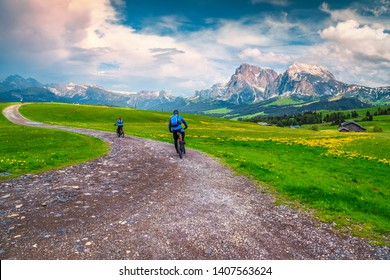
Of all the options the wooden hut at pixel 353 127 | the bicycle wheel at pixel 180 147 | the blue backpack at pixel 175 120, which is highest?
the blue backpack at pixel 175 120

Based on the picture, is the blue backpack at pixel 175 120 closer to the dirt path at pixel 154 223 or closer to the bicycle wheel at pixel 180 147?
the bicycle wheel at pixel 180 147

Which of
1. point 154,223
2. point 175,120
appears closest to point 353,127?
point 175,120

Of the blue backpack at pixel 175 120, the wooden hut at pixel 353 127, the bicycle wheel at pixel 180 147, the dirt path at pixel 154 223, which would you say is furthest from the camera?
the wooden hut at pixel 353 127

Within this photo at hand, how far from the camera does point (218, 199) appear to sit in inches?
507

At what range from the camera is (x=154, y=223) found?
9.66 meters

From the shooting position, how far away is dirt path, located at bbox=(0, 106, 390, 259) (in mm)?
7992

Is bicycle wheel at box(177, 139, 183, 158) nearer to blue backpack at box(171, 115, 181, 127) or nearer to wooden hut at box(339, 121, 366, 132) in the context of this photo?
blue backpack at box(171, 115, 181, 127)

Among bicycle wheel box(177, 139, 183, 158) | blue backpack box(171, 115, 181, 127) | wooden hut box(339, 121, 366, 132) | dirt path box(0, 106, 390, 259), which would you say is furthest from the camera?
wooden hut box(339, 121, 366, 132)

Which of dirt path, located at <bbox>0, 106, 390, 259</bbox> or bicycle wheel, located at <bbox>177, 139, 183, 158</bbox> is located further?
bicycle wheel, located at <bbox>177, 139, 183, 158</bbox>

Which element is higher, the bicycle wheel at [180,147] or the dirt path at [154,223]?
the bicycle wheel at [180,147]

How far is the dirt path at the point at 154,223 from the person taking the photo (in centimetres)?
799

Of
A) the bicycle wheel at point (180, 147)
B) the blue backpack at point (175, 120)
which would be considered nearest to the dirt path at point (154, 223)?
the bicycle wheel at point (180, 147)

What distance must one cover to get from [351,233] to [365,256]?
1677 millimetres

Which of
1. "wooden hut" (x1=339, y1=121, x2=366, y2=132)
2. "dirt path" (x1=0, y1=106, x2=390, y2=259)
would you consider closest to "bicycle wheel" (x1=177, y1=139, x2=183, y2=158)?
"dirt path" (x1=0, y1=106, x2=390, y2=259)
